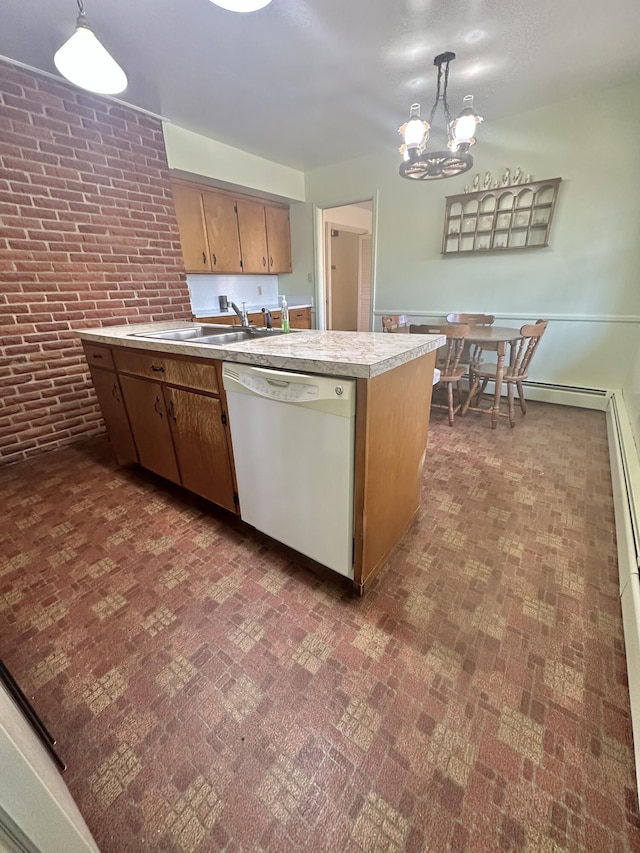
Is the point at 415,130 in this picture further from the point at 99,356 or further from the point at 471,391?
the point at 99,356

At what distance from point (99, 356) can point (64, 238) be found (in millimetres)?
1235

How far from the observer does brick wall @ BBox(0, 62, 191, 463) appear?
2.25 metres

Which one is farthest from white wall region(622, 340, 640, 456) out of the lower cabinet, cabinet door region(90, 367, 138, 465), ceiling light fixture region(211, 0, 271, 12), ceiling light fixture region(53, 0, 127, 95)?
ceiling light fixture region(53, 0, 127, 95)

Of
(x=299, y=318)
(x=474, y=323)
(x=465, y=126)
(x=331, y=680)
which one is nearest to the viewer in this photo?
(x=331, y=680)

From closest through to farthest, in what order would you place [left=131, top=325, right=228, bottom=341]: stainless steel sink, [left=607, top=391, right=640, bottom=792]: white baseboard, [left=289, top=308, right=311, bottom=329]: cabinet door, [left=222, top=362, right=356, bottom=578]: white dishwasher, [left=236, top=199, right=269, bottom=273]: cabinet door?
[left=607, top=391, right=640, bottom=792]: white baseboard
[left=222, top=362, right=356, bottom=578]: white dishwasher
[left=131, top=325, right=228, bottom=341]: stainless steel sink
[left=236, top=199, right=269, bottom=273]: cabinet door
[left=289, top=308, right=311, bottom=329]: cabinet door

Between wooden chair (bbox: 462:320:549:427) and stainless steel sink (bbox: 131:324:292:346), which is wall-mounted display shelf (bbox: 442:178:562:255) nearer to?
wooden chair (bbox: 462:320:549:427)

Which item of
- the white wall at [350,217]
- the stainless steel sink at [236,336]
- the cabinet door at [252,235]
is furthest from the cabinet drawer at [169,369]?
the white wall at [350,217]

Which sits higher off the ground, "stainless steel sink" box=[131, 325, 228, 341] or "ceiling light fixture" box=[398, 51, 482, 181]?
"ceiling light fixture" box=[398, 51, 482, 181]

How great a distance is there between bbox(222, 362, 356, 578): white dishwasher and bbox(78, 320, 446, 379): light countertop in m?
0.04

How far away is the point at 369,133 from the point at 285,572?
389cm

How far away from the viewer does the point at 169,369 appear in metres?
1.61

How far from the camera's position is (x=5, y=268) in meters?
2.27

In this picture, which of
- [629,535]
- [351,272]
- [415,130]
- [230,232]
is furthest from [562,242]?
[351,272]

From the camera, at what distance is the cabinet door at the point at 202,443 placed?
1.54 m
